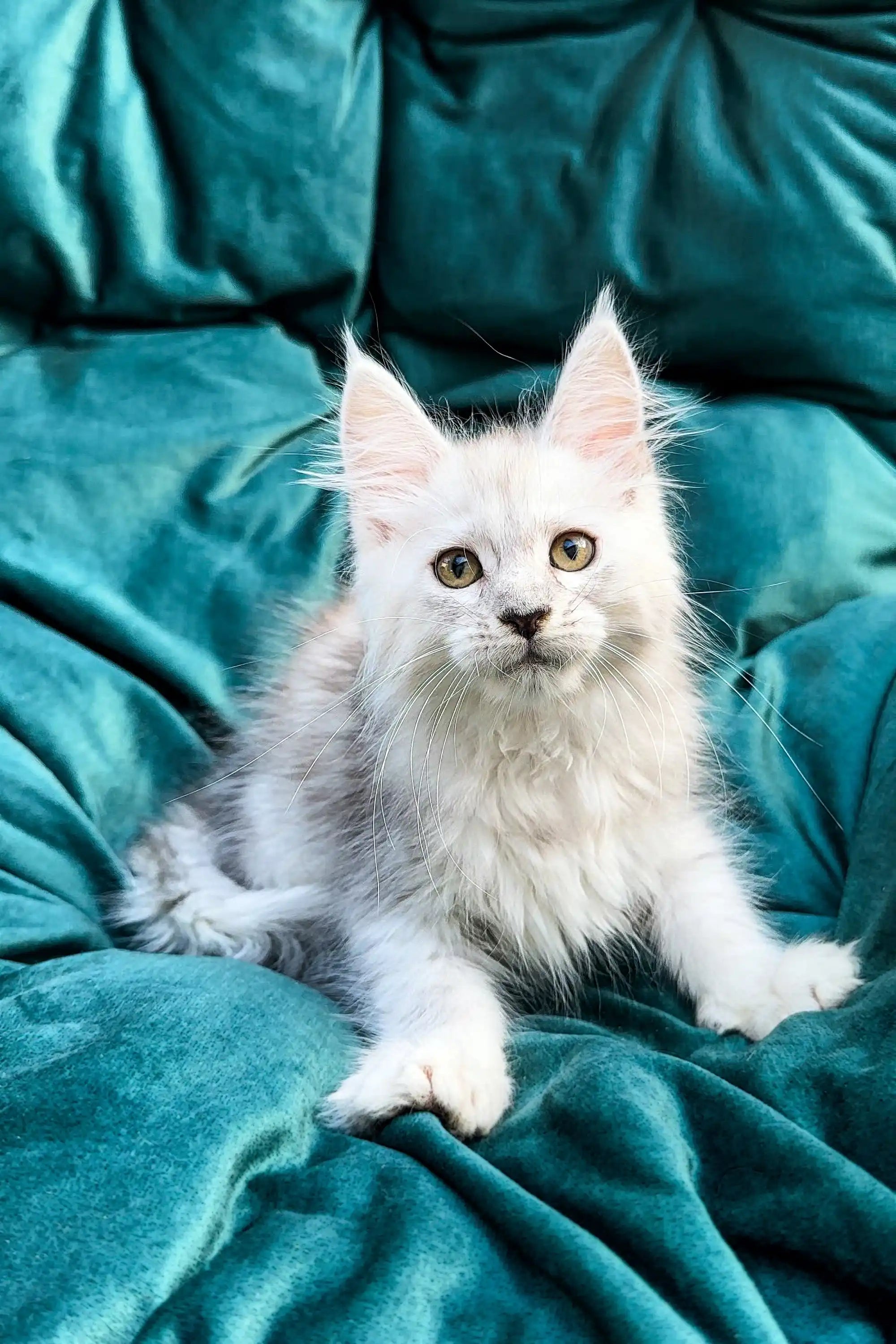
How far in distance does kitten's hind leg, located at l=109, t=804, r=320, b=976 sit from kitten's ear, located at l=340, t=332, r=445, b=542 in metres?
0.53

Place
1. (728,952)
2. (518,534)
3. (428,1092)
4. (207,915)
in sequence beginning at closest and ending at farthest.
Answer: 1. (428,1092)
2. (518,534)
3. (728,952)
4. (207,915)

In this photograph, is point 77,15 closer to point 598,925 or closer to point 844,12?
point 844,12

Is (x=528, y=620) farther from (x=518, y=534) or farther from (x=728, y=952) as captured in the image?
(x=728, y=952)

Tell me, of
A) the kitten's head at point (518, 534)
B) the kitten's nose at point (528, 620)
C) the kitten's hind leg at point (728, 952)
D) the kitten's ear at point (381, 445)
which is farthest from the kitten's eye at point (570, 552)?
the kitten's hind leg at point (728, 952)

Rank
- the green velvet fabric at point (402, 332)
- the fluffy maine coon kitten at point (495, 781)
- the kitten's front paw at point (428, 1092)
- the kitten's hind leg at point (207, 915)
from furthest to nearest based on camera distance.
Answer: the green velvet fabric at point (402, 332) → the kitten's hind leg at point (207, 915) → the fluffy maine coon kitten at point (495, 781) → the kitten's front paw at point (428, 1092)

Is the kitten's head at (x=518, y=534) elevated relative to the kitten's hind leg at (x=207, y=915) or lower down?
elevated

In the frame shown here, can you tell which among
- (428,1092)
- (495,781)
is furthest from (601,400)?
(428,1092)

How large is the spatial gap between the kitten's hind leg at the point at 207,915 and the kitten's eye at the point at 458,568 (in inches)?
19.6

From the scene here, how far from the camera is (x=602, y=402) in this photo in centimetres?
130

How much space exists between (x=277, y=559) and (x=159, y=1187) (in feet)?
3.63

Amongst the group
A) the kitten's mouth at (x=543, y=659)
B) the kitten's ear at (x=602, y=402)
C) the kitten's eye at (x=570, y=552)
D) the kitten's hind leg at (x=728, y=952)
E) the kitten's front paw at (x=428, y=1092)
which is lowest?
the kitten's front paw at (x=428, y=1092)

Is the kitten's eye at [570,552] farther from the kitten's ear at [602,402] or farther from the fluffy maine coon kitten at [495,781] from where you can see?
the kitten's ear at [602,402]

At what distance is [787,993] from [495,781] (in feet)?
1.36

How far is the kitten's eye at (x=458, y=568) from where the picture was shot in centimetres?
118
